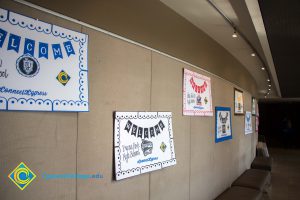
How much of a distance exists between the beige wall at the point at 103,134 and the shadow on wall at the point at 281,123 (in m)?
15.4

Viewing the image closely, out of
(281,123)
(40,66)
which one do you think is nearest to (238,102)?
(40,66)

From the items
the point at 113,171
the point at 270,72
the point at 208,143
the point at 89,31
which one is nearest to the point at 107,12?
the point at 89,31

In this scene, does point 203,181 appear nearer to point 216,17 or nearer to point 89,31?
point 216,17

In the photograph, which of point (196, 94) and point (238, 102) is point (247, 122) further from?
point (196, 94)

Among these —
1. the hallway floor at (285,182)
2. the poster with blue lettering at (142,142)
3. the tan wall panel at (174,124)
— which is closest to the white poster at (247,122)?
the hallway floor at (285,182)

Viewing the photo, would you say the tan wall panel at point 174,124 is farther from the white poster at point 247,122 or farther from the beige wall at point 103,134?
the white poster at point 247,122

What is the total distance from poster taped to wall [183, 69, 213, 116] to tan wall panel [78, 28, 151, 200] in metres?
0.91

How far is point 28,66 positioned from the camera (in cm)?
136

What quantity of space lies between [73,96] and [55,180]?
1.83 feet

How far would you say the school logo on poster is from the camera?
51.3 inches

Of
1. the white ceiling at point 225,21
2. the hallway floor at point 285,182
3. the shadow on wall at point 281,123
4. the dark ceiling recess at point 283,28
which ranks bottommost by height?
the hallway floor at point 285,182

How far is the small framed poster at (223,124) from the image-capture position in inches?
154

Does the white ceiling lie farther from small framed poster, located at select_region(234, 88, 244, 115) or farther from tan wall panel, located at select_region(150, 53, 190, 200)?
small framed poster, located at select_region(234, 88, 244, 115)

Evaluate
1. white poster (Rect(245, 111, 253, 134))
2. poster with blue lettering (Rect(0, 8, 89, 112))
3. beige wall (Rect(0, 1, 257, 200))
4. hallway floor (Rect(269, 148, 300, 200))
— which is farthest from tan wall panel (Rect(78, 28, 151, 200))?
white poster (Rect(245, 111, 253, 134))
